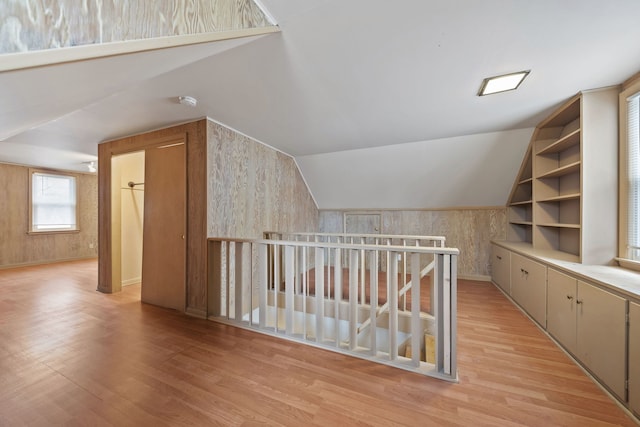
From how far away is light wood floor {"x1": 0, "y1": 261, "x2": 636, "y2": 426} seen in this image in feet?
4.42

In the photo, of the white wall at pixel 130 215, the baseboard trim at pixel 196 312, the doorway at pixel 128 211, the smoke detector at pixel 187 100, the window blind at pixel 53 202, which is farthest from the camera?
the window blind at pixel 53 202

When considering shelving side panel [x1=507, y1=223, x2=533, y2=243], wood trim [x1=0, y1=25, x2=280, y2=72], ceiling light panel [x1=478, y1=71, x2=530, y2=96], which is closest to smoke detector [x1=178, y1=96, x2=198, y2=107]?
wood trim [x1=0, y1=25, x2=280, y2=72]

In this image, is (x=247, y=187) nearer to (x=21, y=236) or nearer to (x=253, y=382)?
(x=253, y=382)

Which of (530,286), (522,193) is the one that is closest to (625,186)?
(530,286)

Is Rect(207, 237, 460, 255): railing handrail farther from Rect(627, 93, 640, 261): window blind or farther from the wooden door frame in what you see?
Rect(627, 93, 640, 261): window blind

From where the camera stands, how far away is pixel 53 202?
5.67 meters

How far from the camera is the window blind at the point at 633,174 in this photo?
1.87m

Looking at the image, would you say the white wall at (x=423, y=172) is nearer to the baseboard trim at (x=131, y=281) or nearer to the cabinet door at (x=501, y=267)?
the cabinet door at (x=501, y=267)

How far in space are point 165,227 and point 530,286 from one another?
442cm

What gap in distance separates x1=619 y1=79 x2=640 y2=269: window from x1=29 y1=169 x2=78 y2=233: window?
31.7 feet

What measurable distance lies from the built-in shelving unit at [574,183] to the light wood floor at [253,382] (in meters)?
1.08

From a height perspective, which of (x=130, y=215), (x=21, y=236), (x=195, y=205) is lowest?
(x=21, y=236)

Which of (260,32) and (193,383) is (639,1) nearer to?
(260,32)

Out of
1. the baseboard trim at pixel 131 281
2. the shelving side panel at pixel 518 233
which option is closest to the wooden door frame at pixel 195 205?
the baseboard trim at pixel 131 281
